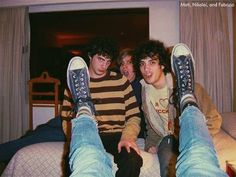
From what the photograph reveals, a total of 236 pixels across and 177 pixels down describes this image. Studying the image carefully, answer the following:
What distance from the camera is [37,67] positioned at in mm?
4137

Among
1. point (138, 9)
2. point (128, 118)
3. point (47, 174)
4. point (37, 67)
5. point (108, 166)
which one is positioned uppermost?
point (138, 9)

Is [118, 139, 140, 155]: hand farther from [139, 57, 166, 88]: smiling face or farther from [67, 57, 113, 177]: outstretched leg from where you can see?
[139, 57, 166, 88]: smiling face

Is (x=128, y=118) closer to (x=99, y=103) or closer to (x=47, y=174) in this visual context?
(x=99, y=103)

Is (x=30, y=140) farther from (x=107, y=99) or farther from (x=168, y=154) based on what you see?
(x=168, y=154)

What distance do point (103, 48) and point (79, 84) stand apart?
1.30 feet

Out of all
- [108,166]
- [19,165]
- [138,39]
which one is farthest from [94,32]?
[108,166]

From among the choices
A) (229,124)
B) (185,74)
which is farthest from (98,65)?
(229,124)

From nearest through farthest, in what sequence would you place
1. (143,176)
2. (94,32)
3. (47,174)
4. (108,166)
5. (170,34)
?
(108,166)
(143,176)
(47,174)
(170,34)
(94,32)

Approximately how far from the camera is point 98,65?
182cm

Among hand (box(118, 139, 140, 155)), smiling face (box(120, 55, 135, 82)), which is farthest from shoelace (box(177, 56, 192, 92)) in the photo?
smiling face (box(120, 55, 135, 82))

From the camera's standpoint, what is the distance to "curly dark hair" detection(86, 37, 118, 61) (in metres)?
1.86

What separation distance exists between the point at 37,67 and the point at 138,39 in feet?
5.41

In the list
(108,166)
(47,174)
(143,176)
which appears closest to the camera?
(108,166)

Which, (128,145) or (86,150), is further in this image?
(128,145)
